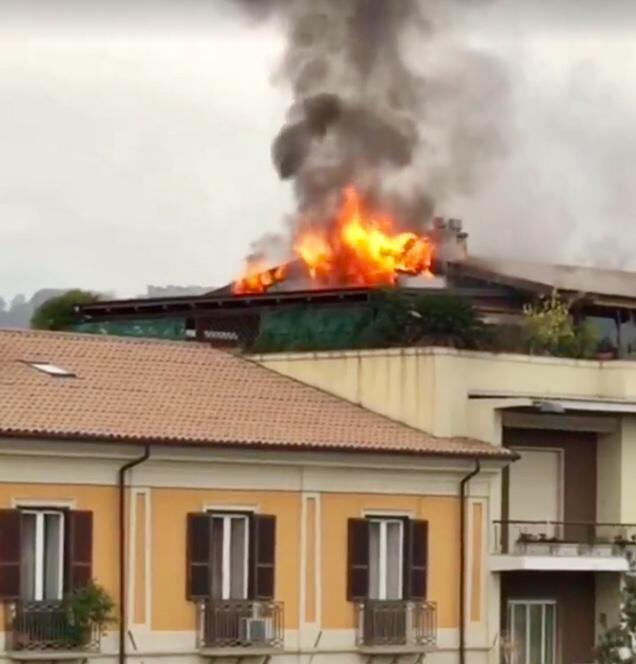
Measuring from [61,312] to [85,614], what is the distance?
19.1 m

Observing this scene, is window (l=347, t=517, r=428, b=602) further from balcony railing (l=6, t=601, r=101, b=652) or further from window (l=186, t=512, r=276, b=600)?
balcony railing (l=6, t=601, r=101, b=652)

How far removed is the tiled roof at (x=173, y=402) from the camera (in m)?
43.8

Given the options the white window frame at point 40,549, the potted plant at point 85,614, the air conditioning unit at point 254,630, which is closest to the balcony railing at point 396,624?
the air conditioning unit at point 254,630

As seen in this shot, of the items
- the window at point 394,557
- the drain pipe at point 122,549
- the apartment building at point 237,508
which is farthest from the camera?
the window at point 394,557

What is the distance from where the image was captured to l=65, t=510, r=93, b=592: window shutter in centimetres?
4300

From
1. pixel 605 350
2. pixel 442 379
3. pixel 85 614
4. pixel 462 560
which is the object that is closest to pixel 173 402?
pixel 85 614

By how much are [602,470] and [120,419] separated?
1177cm

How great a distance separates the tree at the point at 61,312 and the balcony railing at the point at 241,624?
53.2ft

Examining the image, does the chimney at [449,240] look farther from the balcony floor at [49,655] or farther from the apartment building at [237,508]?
the balcony floor at [49,655]

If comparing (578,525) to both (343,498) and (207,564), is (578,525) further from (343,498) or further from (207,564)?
(207,564)

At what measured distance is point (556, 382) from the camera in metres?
51.5

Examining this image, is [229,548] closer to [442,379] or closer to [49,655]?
[49,655]

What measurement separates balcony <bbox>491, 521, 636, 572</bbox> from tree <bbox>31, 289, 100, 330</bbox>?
14.0 metres

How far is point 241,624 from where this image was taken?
45.2m
